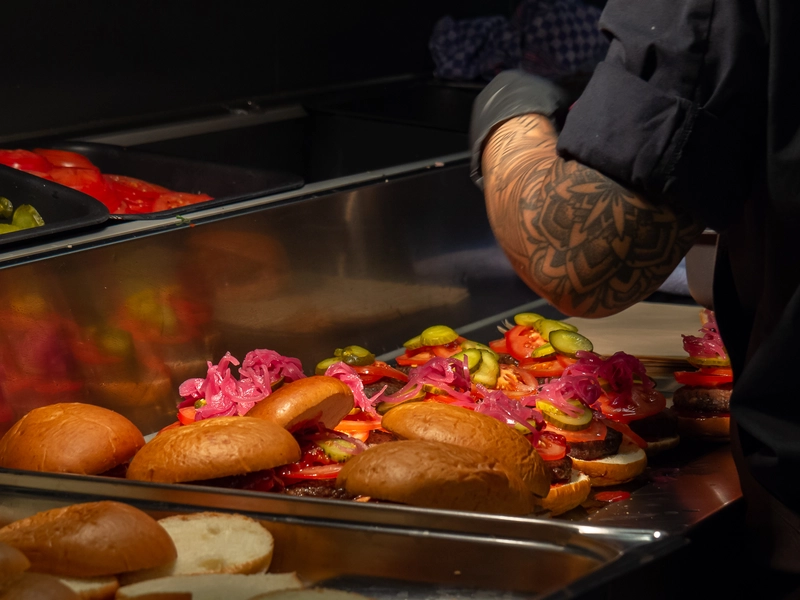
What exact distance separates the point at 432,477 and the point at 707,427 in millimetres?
973

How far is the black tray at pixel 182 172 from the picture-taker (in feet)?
8.34

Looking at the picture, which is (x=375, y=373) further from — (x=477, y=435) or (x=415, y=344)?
(x=477, y=435)

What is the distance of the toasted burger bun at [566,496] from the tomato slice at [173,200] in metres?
1.23

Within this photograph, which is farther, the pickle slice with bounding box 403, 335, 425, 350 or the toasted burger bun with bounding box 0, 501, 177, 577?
the pickle slice with bounding box 403, 335, 425, 350

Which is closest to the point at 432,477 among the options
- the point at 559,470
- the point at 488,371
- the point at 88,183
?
the point at 559,470

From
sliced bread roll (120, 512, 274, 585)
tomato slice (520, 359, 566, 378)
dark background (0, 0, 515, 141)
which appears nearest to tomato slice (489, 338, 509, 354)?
tomato slice (520, 359, 566, 378)

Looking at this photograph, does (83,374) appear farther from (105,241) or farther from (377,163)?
Result: (377,163)

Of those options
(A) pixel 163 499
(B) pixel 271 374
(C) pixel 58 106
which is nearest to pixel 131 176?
(C) pixel 58 106

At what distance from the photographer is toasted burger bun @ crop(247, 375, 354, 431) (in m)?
1.76

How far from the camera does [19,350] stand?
6.19 ft

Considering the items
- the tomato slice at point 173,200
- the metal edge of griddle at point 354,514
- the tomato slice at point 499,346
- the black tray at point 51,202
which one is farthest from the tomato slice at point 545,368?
the metal edge of griddle at point 354,514

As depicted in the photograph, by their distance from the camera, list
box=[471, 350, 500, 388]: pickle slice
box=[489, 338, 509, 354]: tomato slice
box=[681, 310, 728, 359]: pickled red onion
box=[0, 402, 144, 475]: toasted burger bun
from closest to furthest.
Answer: box=[0, 402, 144, 475]: toasted burger bun
box=[471, 350, 500, 388]: pickle slice
box=[681, 310, 728, 359]: pickled red onion
box=[489, 338, 509, 354]: tomato slice

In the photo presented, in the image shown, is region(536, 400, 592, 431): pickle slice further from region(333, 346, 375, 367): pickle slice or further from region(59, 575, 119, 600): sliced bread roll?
region(59, 575, 119, 600): sliced bread roll

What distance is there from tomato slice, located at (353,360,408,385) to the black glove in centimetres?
65
